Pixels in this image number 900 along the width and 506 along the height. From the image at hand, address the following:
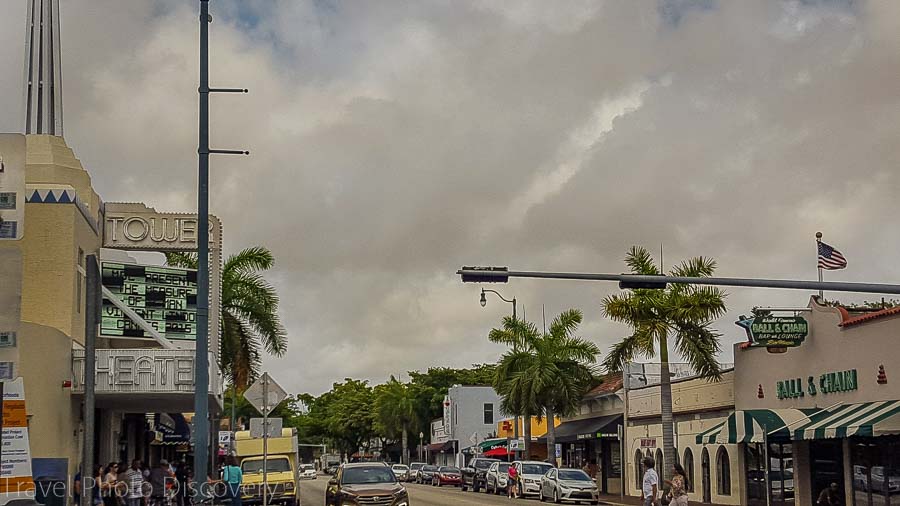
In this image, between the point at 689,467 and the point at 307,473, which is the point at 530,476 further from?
the point at 307,473

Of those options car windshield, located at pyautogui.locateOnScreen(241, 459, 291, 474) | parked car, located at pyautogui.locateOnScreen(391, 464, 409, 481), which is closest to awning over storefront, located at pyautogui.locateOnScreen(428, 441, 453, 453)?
parked car, located at pyautogui.locateOnScreen(391, 464, 409, 481)

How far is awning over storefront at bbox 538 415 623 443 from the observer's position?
52.7 meters

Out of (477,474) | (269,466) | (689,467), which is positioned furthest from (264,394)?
(477,474)

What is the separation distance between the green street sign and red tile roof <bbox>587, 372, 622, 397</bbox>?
20.5 metres

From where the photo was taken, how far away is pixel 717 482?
41688 mm

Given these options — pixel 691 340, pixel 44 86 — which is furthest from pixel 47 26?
pixel 691 340

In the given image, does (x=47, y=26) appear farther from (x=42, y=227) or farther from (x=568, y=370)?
(x=568, y=370)

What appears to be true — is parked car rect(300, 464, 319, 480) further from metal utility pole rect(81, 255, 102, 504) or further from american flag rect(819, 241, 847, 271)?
metal utility pole rect(81, 255, 102, 504)

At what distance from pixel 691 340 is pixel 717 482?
22.1ft

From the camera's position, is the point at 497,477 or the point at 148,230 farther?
the point at 497,477

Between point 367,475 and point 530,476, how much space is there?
2035cm

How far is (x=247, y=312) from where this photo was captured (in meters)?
41.6

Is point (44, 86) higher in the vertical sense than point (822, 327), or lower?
higher

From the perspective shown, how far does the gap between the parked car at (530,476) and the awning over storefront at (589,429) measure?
4444 millimetres
